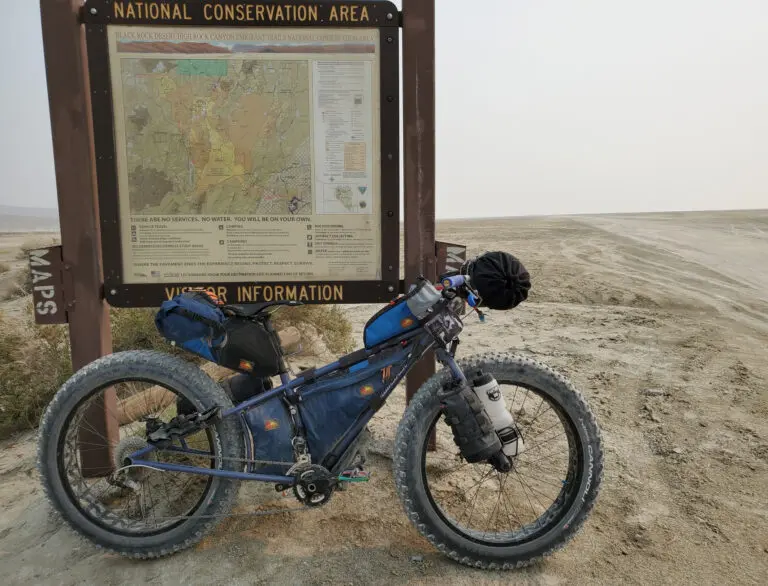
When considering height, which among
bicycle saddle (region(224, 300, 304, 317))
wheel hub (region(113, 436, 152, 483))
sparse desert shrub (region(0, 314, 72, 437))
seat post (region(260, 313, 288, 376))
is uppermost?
bicycle saddle (region(224, 300, 304, 317))

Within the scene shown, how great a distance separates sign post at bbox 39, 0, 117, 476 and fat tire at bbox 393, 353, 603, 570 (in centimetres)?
177

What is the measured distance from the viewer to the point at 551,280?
35.3ft

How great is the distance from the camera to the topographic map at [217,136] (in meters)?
3.41

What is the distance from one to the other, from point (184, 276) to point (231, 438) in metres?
1.19

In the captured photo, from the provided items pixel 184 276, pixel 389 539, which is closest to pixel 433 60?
pixel 184 276

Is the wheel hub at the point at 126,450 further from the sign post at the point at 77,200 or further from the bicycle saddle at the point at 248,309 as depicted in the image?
→ the bicycle saddle at the point at 248,309

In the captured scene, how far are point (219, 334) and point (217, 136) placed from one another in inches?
55.4

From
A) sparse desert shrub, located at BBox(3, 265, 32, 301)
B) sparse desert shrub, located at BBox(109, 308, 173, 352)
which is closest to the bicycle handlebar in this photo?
sparse desert shrub, located at BBox(109, 308, 173, 352)

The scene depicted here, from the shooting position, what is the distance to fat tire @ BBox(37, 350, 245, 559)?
107 inches

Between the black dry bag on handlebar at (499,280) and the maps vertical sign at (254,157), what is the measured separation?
105 centimetres

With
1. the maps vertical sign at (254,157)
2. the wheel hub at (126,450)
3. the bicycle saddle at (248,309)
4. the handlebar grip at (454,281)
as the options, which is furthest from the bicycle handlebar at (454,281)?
the wheel hub at (126,450)

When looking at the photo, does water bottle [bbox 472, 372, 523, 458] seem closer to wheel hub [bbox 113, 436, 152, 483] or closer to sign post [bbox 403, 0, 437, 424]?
sign post [bbox 403, 0, 437, 424]

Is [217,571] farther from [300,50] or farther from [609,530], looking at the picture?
[300,50]

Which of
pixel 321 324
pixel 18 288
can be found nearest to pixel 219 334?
pixel 321 324
